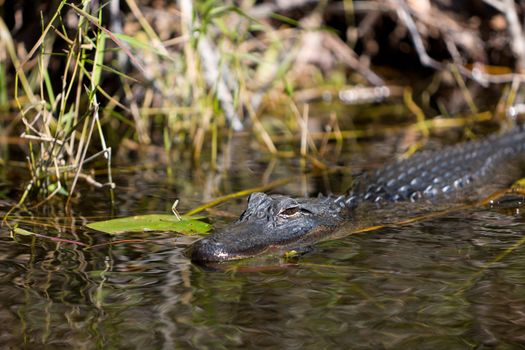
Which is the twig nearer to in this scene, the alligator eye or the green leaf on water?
the alligator eye

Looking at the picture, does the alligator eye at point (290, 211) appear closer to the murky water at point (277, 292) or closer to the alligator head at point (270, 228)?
the alligator head at point (270, 228)

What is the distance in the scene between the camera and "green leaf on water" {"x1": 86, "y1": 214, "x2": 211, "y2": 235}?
3.22m

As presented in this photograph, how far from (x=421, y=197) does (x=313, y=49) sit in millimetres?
4010

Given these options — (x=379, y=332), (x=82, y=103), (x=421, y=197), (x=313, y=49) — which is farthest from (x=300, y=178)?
(x=313, y=49)

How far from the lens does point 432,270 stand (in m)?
2.74

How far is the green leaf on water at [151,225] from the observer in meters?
3.22

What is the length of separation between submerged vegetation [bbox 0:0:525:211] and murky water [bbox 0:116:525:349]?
1.91 feet

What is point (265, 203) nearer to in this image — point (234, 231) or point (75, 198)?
point (234, 231)

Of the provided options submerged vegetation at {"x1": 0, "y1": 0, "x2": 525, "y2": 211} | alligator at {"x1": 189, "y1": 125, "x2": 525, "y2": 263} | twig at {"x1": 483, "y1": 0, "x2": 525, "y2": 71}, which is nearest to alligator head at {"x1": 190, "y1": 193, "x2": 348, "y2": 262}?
alligator at {"x1": 189, "y1": 125, "x2": 525, "y2": 263}

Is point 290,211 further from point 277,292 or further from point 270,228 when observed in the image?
point 277,292

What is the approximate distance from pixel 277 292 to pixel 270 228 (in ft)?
2.16

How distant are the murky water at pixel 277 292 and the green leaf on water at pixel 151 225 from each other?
0.03 m

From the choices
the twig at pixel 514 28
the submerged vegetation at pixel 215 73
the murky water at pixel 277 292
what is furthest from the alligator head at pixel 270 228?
the twig at pixel 514 28

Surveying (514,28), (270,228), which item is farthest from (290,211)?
(514,28)
